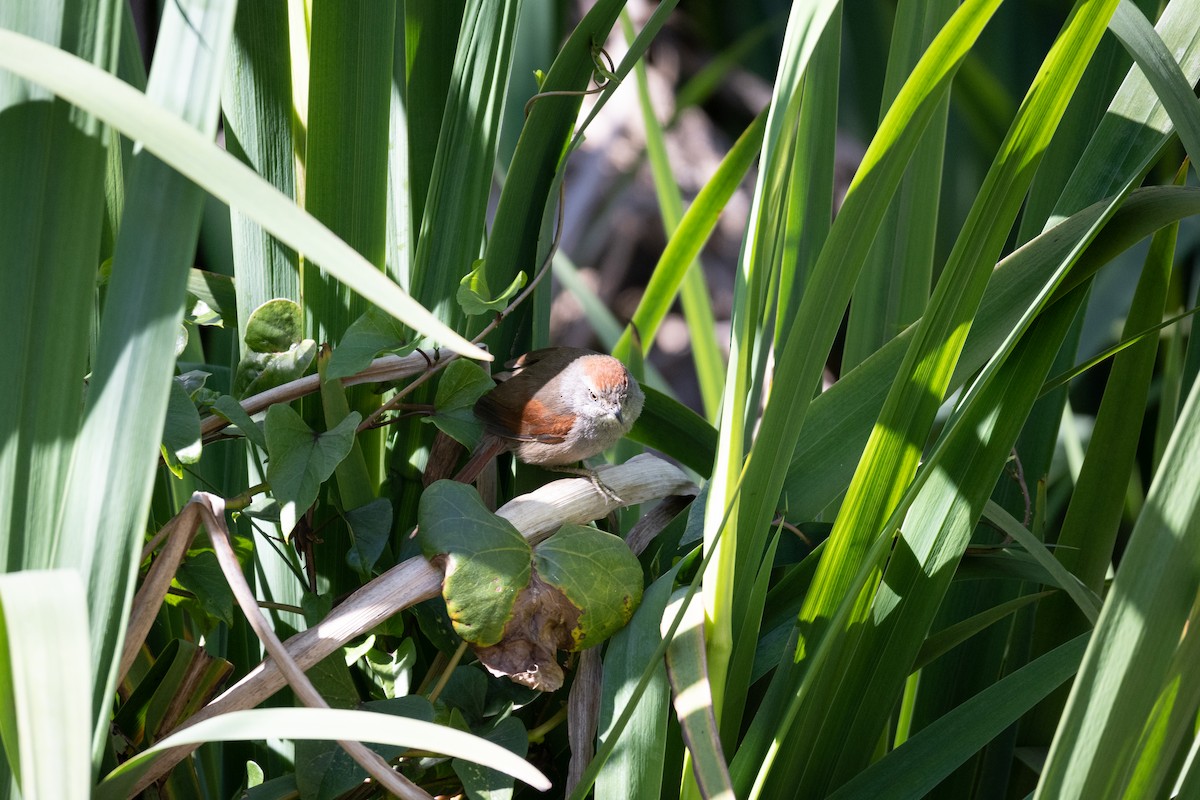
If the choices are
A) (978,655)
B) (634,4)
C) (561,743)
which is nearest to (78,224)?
(561,743)

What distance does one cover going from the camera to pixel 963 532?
1.91ft

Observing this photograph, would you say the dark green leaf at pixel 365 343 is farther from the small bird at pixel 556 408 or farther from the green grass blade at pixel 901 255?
the green grass blade at pixel 901 255

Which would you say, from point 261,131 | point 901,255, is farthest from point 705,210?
point 261,131

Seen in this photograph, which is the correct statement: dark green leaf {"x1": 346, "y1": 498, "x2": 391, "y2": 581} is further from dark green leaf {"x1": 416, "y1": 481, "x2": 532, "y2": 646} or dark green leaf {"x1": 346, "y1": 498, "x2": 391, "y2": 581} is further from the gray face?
the gray face

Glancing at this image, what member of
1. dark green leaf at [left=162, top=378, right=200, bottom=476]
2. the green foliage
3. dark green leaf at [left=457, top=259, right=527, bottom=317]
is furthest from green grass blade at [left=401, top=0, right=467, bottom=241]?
dark green leaf at [left=162, top=378, right=200, bottom=476]

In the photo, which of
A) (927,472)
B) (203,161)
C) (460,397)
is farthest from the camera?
(460,397)

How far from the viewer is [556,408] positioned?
906mm

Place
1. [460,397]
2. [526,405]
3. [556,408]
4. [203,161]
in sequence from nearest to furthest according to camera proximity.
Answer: [203,161] < [460,397] < [526,405] < [556,408]

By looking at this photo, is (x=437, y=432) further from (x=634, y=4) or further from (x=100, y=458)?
(x=634, y=4)

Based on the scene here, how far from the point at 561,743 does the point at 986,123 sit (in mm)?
1534

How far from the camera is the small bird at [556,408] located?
0.73 meters

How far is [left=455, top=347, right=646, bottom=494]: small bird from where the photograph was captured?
28.9 inches

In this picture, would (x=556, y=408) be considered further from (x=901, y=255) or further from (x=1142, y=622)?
(x=1142, y=622)

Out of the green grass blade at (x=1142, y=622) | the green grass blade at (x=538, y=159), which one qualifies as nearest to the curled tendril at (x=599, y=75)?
the green grass blade at (x=538, y=159)
